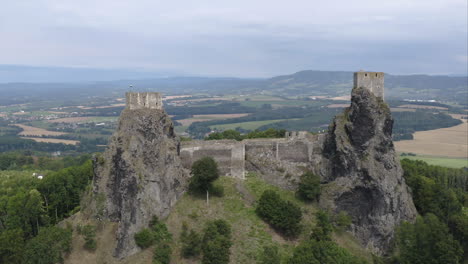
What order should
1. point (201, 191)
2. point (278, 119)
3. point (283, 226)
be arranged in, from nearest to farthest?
point (283, 226), point (201, 191), point (278, 119)

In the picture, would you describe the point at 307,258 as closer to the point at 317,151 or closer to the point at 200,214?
the point at 200,214

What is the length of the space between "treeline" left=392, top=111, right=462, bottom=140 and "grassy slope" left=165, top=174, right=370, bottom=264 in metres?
95.1

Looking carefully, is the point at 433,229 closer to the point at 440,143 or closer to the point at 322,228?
the point at 322,228

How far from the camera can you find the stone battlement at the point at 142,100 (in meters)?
39.2

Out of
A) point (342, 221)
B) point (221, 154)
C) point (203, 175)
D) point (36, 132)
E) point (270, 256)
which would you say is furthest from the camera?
point (36, 132)

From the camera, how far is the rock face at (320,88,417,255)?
136 feet

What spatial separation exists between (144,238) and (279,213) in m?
13.2

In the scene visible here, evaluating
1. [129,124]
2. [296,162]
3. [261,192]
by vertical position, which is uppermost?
[129,124]

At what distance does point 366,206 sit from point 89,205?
28.7 m

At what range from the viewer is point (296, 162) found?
150 feet

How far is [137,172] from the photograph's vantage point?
36969 millimetres

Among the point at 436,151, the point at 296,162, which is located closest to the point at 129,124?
the point at 296,162

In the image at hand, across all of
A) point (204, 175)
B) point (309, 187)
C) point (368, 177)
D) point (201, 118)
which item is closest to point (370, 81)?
point (368, 177)

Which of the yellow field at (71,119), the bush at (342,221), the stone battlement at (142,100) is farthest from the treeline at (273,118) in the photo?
the bush at (342,221)
